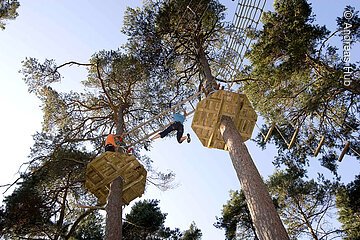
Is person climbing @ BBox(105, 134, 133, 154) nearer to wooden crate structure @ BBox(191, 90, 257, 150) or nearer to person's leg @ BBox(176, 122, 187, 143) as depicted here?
person's leg @ BBox(176, 122, 187, 143)

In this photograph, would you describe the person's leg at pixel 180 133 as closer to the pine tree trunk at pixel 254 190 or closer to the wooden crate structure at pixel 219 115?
the wooden crate structure at pixel 219 115

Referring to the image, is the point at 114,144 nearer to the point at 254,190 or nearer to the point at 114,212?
the point at 114,212

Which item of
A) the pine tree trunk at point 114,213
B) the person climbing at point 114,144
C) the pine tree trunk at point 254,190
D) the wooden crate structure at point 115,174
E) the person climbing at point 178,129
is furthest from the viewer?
the person climbing at point 178,129

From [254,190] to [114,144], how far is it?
137 inches

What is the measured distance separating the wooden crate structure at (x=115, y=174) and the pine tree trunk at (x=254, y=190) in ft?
7.35

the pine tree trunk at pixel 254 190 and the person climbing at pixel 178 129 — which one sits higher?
the person climbing at pixel 178 129

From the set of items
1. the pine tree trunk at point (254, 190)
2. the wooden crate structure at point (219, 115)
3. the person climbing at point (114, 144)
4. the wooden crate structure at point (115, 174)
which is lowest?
the pine tree trunk at point (254, 190)

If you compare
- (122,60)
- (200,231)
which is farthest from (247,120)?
(200,231)

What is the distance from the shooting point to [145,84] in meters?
10.9

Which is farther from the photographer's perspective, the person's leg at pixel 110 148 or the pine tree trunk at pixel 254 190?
Answer: the person's leg at pixel 110 148

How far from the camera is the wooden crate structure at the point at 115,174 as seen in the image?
24.3 ft

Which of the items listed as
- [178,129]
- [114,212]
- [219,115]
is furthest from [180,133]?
[114,212]

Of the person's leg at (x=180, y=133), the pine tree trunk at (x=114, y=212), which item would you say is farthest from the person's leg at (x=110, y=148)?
the person's leg at (x=180, y=133)

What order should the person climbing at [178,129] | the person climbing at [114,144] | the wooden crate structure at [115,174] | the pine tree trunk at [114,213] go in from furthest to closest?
the person climbing at [178,129], the person climbing at [114,144], the wooden crate structure at [115,174], the pine tree trunk at [114,213]
